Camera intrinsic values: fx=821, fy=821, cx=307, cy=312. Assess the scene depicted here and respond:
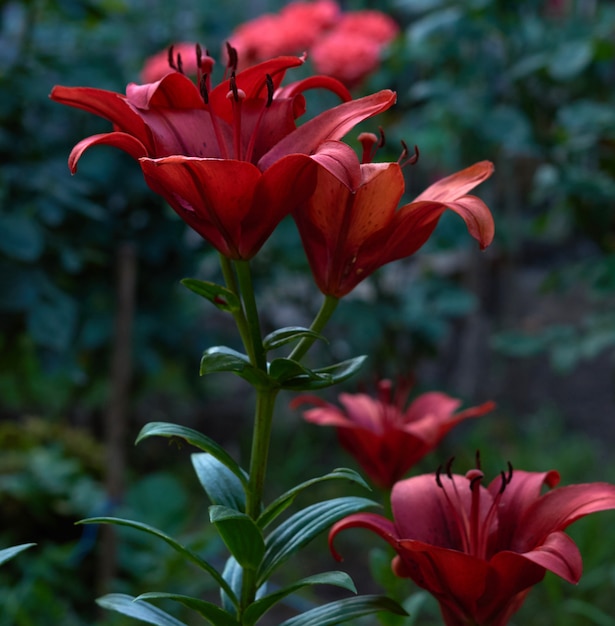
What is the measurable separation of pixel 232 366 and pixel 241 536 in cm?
10

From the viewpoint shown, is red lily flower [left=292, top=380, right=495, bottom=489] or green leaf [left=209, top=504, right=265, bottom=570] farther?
red lily flower [left=292, top=380, right=495, bottom=489]

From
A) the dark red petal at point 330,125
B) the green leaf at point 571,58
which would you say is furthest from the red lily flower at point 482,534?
the green leaf at point 571,58

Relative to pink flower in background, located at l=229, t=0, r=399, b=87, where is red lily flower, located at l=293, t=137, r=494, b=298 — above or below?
below

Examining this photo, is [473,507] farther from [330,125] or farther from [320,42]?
[320,42]

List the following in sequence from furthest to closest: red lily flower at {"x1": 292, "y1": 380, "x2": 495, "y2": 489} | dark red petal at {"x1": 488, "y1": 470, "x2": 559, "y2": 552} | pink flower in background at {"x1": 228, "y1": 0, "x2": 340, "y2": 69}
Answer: pink flower in background at {"x1": 228, "y1": 0, "x2": 340, "y2": 69} → red lily flower at {"x1": 292, "y1": 380, "x2": 495, "y2": 489} → dark red petal at {"x1": 488, "y1": 470, "x2": 559, "y2": 552}

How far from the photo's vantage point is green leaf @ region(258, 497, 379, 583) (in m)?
0.48

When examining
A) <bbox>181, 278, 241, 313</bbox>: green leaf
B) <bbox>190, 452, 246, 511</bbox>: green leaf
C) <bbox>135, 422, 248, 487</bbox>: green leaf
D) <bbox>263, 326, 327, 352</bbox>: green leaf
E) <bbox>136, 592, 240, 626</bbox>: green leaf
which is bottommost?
<bbox>136, 592, 240, 626</bbox>: green leaf

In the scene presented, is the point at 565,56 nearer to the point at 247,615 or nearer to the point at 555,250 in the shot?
the point at 247,615

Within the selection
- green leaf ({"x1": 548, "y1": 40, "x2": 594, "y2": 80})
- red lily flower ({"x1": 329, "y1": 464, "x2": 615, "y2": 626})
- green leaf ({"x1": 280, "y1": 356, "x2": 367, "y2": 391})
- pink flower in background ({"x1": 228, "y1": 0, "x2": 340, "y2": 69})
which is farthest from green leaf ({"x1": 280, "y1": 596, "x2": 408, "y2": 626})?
pink flower in background ({"x1": 228, "y1": 0, "x2": 340, "y2": 69})

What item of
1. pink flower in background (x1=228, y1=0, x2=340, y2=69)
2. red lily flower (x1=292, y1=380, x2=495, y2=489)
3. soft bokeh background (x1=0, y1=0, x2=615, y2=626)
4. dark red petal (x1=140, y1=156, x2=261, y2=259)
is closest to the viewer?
dark red petal (x1=140, y1=156, x2=261, y2=259)

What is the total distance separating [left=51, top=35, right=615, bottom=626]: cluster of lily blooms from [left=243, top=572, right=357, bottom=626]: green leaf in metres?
0.03

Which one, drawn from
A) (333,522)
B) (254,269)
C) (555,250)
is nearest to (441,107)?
(254,269)

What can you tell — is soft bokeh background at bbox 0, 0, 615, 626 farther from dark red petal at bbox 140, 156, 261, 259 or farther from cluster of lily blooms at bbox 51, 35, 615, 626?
dark red petal at bbox 140, 156, 261, 259

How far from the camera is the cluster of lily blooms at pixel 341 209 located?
397 mm
